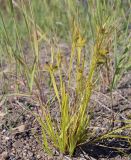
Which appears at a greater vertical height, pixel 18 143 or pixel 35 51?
pixel 35 51

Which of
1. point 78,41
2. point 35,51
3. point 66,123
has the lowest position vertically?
point 66,123

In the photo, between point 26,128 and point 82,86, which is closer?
point 82,86

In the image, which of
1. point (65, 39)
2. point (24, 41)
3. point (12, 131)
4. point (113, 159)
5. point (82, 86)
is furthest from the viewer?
point (24, 41)

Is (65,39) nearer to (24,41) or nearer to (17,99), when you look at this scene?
(24,41)

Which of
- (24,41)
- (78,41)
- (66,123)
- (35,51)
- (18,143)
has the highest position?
(78,41)

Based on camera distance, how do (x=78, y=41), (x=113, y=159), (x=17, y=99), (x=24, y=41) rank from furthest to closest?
(x=24, y=41) < (x=17, y=99) < (x=113, y=159) < (x=78, y=41)

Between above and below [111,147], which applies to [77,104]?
above

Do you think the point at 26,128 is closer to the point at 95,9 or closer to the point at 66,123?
the point at 66,123

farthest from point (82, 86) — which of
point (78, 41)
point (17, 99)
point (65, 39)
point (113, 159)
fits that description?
point (65, 39)

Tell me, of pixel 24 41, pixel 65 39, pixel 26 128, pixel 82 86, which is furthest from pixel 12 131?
pixel 24 41
